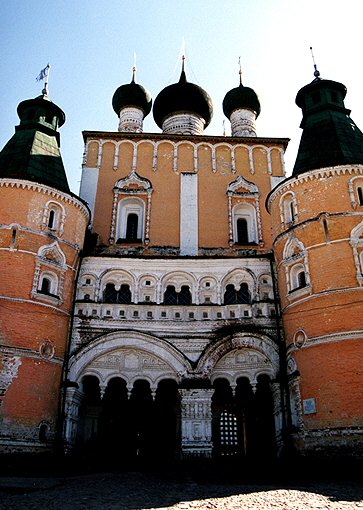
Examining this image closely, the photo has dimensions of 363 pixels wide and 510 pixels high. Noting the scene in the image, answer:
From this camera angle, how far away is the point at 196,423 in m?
14.0

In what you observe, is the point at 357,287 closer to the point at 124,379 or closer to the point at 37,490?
the point at 124,379

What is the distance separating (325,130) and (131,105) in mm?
9980

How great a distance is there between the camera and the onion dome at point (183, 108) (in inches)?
907

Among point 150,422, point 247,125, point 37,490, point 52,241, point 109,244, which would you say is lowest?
point 37,490

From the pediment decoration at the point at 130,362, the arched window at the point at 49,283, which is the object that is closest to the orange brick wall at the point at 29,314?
the arched window at the point at 49,283

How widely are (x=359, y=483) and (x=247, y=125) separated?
16625 millimetres

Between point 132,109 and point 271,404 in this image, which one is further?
point 132,109

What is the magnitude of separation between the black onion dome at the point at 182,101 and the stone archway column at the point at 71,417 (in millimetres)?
13888

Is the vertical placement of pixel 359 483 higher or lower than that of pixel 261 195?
lower

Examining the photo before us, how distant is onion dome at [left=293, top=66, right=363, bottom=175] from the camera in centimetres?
1578

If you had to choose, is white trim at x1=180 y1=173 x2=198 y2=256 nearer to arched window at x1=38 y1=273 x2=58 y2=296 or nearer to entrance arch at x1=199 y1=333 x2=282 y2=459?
entrance arch at x1=199 y1=333 x2=282 y2=459

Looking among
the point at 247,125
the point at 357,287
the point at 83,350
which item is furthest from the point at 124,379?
the point at 247,125

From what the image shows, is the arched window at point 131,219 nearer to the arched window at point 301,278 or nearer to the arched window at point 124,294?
the arched window at point 124,294

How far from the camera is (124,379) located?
1488 centimetres
